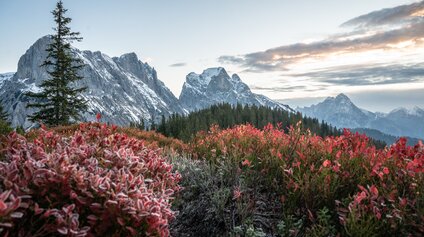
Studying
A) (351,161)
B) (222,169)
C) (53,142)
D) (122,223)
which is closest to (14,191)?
(122,223)

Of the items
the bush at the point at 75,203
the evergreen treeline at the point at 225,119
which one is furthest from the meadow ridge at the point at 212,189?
the evergreen treeline at the point at 225,119

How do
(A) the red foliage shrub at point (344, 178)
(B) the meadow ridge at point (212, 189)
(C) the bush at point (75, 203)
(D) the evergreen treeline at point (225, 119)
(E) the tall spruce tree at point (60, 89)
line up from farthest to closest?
(D) the evergreen treeline at point (225, 119)
(E) the tall spruce tree at point (60, 89)
(A) the red foliage shrub at point (344, 178)
(B) the meadow ridge at point (212, 189)
(C) the bush at point (75, 203)

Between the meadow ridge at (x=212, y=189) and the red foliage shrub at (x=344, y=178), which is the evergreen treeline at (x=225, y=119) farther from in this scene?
the meadow ridge at (x=212, y=189)

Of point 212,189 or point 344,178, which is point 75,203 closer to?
point 212,189

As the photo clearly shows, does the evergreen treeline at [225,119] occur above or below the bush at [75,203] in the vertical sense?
below

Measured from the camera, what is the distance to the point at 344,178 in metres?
5.16

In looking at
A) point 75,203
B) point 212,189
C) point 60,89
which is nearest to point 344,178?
point 212,189

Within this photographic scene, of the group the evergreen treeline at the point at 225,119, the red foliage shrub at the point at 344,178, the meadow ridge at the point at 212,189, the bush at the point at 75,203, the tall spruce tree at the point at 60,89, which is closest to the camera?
the bush at the point at 75,203

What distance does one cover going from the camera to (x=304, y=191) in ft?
16.2

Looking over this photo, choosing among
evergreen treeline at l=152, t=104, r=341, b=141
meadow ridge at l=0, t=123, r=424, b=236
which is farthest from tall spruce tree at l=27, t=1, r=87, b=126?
evergreen treeline at l=152, t=104, r=341, b=141

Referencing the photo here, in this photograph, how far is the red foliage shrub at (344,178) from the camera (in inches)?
164

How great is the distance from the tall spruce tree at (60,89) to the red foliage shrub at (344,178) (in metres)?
27.0

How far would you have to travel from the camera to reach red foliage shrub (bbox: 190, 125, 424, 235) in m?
4.16

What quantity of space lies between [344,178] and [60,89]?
30493 millimetres
